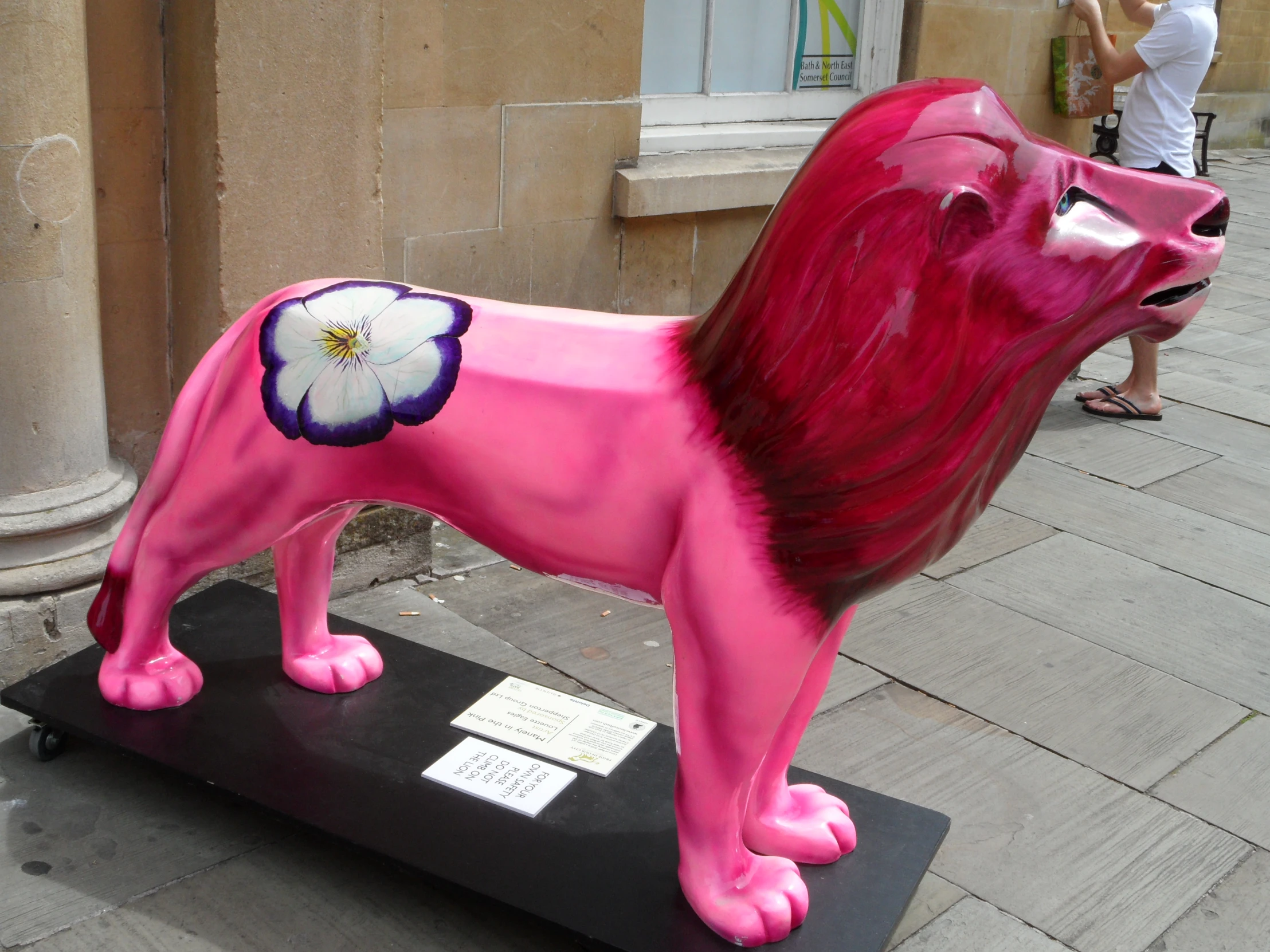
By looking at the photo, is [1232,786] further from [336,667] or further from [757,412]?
[336,667]

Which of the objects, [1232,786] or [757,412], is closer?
[757,412]

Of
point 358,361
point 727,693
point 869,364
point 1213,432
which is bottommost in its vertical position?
point 1213,432

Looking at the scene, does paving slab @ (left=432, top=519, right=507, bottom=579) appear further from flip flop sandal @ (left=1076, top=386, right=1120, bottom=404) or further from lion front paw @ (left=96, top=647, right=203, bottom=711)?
flip flop sandal @ (left=1076, top=386, right=1120, bottom=404)

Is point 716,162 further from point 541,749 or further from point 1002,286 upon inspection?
point 1002,286

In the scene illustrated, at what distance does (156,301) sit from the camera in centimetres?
328

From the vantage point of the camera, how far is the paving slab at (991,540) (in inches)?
163

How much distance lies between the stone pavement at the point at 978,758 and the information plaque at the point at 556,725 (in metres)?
0.35

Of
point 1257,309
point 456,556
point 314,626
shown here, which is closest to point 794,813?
point 314,626

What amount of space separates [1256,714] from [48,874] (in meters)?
2.91

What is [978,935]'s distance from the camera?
7.80ft

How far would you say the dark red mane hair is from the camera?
64.2 inches

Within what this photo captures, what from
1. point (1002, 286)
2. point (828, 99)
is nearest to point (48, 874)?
point (1002, 286)

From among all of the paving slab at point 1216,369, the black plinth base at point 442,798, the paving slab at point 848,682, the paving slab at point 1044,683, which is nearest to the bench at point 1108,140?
the paving slab at point 1216,369

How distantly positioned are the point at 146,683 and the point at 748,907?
1333 mm
